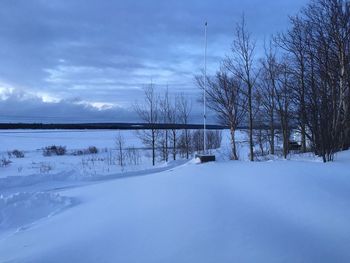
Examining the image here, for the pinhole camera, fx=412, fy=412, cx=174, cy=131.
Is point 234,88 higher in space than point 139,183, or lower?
higher

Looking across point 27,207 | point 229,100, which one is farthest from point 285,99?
point 27,207

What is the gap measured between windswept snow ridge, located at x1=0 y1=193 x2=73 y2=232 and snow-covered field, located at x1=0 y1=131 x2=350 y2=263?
0.06ft

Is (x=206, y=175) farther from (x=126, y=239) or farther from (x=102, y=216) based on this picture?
(x=126, y=239)

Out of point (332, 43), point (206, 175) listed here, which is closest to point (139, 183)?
point (206, 175)

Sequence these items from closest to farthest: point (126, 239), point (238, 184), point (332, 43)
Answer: point (126, 239) < point (238, 184) < point (332, 43)

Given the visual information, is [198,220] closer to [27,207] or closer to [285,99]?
[27,207]

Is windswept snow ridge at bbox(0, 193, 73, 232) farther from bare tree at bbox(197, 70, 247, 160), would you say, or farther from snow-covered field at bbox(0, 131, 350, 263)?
bare tree at bbox(197, 70, 247, 160)

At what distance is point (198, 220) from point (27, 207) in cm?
412

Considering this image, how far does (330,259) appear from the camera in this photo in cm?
422

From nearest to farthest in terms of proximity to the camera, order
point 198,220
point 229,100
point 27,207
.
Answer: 1. point 198,220
2. point 27,207
3. point 229,100

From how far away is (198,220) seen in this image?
543 cm

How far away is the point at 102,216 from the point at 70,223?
481mm

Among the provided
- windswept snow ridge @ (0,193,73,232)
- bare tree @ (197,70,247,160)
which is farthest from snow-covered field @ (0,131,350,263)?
bare tree @ (197,70,247,160)

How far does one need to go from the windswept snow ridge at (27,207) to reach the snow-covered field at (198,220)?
0.06 ft
